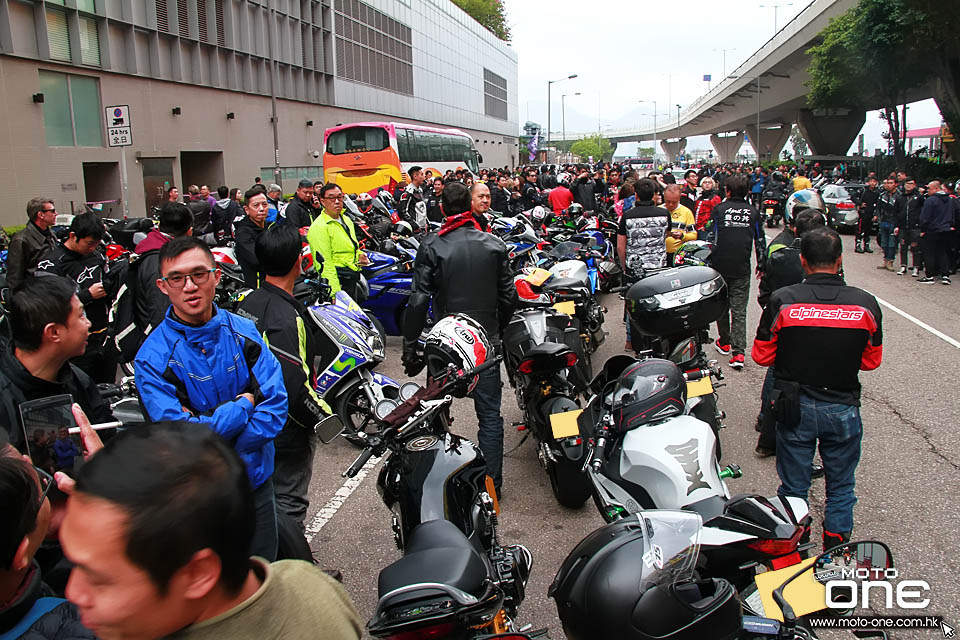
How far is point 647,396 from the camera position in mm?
3697

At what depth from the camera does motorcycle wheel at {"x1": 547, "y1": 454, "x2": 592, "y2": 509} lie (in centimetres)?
481

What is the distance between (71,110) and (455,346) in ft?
71.1

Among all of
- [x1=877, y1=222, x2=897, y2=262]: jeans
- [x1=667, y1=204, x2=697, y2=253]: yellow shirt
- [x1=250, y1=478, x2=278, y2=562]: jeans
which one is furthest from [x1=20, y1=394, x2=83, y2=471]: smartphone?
[x1=877, y1=222, x2=897, y2=262]: jeans

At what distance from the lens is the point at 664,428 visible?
11.8 feet

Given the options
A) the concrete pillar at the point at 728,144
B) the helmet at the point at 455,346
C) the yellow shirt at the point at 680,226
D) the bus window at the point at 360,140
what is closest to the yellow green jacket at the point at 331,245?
the helmet at the point at 455,346

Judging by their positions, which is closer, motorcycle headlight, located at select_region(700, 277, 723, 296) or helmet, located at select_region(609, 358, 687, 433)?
helmet, located at select_region(609, 358, 687, 433)

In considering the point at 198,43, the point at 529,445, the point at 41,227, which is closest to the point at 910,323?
the point at 529,445

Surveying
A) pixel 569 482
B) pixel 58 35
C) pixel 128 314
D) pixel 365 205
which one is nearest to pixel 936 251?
pixel 365 205

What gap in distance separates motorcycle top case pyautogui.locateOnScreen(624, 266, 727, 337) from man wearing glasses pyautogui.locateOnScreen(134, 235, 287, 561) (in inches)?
109

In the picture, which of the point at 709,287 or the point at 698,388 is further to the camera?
the point at 709,287

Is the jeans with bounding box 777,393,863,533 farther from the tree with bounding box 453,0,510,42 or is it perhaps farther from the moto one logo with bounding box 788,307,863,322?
the tree with bounding box 453,0,510,42

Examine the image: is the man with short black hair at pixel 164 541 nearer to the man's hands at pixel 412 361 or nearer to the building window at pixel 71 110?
the man's hands at pixel 412 361

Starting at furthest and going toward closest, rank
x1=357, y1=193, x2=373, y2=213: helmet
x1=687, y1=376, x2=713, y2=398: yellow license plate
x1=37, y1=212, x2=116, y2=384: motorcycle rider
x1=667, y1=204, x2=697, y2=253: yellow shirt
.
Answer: x1=357, y1=193, x2=373, y2=213: helmet, x1=667, y1=204, x2=697, y2=253: yellow shirt, x1=37, y1=212, x2=116, y2=384: motorcycle rider, x1=687, y1=376, x2=713, y2=398: yellow license plate

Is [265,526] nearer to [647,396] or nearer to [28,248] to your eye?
[647,396]
